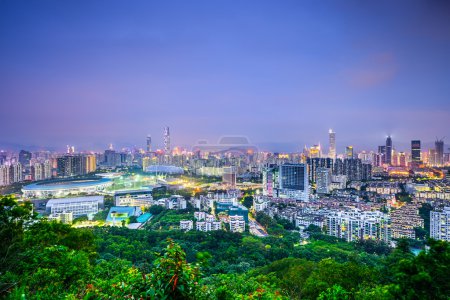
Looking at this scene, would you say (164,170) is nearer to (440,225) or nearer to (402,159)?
(440,225)

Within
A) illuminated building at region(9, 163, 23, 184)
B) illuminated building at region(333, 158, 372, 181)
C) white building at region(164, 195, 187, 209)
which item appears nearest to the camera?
white building at region(164, 195, 187, 209)

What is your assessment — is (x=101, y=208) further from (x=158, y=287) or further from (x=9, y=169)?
(x=158, y=287)

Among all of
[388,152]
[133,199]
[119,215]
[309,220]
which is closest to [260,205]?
[309,220]

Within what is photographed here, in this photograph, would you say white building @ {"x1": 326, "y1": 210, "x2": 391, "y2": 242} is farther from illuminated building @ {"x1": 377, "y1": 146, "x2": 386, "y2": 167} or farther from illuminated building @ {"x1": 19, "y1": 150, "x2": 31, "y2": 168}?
illuminated building @ {"x1": 377, "y1": 146, "x2": 386, "y2": 167}

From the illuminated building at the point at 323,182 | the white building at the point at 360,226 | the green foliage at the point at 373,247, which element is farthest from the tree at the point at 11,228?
the illuminated building at the point at 323,182

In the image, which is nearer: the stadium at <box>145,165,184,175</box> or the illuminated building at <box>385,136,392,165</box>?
the stadium at <box>145,165,184,175</box>

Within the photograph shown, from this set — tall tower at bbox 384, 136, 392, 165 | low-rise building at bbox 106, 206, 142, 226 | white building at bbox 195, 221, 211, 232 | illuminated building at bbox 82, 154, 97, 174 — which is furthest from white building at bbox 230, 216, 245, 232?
tall tower at bbox 384, 136, 392, 165
